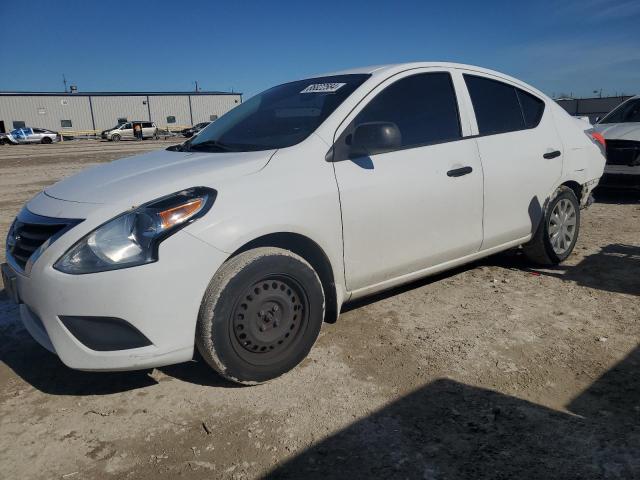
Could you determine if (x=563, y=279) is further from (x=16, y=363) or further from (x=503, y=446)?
(x=16, y=363)

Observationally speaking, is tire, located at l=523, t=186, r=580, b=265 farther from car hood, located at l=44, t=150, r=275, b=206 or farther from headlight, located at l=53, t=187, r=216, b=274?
headlight, located at l=53, t=187, r=216, b=274

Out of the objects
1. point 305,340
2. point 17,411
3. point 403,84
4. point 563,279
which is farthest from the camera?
point 563,279

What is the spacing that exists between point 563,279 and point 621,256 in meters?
1.05

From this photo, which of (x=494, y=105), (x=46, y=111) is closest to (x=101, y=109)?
(x=46, y=111)

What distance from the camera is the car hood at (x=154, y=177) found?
8.54 ft

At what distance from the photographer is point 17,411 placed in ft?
8.74

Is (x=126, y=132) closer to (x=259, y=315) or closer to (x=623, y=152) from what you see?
(x=623, y=152)

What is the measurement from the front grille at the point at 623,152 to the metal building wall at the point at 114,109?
56.2m

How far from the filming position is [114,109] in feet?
184

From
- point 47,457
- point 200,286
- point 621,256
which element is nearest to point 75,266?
point 200,286

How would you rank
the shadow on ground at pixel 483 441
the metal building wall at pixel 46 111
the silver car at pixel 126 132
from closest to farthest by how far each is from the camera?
the shadow on ground at pixel 483 441
the silver car at pixel 126 132
the metal building wall at pixel 46 111

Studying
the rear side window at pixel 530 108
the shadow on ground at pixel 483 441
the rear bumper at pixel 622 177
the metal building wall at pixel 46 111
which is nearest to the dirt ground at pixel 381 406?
the shadow on ground at pixel 483 441

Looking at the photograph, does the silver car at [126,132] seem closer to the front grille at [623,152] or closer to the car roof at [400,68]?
the front grille at [623,152]

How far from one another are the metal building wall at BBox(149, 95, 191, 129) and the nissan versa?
58295mm
